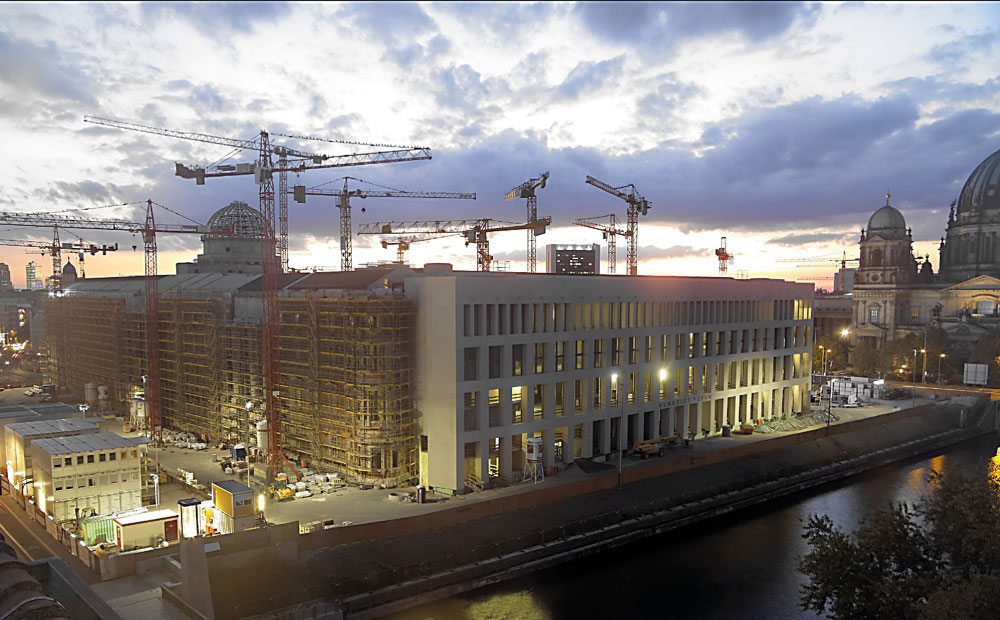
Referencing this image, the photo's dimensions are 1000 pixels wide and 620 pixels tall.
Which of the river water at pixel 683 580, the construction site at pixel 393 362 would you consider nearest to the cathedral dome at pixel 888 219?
the construction site at pixel 393 362

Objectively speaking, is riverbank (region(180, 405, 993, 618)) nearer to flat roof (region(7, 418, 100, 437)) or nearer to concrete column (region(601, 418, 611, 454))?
concrete column (region(601, 418, 611, 454))

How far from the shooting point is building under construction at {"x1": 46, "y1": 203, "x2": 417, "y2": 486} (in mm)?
46875

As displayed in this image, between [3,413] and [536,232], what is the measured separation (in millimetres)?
69282

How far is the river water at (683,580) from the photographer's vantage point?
3516 centimetres

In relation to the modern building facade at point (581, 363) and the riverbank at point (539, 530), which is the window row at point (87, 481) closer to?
the riverbank at point (539, 530)


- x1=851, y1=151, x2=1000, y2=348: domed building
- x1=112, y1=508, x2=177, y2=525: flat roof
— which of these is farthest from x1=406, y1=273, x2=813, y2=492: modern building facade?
x1=851, y1=151, x2=1000, y2=348: domed building

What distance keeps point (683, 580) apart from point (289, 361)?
103 feet

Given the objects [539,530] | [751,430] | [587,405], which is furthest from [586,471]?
[751,430]


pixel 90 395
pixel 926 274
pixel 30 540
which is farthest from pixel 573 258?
pixel 926 274

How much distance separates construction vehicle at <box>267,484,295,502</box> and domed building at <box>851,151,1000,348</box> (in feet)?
367

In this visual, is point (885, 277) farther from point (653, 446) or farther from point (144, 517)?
point (144, 517)

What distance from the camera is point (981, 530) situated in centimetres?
2481

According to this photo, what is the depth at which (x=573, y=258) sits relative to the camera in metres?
91.3

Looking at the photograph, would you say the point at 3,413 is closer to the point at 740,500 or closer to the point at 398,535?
the point at 398,535
